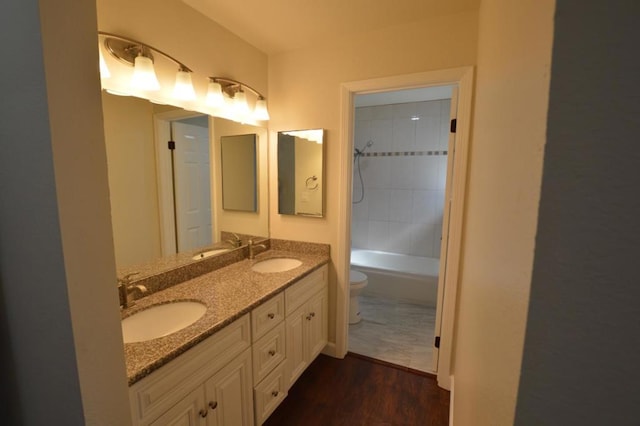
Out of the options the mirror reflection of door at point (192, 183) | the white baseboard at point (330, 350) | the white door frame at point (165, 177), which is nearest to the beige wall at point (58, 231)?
the white door frame at point (165, 177)

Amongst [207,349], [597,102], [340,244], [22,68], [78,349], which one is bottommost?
[207,349]

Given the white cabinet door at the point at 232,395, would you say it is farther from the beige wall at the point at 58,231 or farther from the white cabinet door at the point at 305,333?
the beige wall at the point at 58,231

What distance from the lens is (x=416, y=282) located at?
3141 millimetres

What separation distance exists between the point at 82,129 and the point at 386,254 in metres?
3.74

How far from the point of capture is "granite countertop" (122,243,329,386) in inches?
37.7

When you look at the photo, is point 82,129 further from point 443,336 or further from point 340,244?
point 443,336

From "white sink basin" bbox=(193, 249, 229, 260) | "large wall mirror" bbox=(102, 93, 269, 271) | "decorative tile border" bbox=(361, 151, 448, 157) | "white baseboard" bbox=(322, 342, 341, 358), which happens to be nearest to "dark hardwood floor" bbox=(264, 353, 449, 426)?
"white baseboard" bbox=(322, 342, 341, 358)

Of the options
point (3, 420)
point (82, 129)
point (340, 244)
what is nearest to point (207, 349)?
point (3, 420)

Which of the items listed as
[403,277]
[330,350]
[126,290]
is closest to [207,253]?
[126,290]

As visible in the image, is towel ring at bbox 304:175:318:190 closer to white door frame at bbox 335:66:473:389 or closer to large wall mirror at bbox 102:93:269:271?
white door frame at bbox 335:66:473:389

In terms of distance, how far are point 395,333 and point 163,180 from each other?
228 cm

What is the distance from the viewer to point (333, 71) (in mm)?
2027

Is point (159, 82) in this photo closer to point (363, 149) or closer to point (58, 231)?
point (58, 231)

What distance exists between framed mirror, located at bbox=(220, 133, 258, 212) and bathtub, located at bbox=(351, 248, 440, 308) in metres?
1.79
